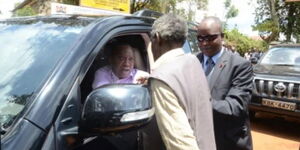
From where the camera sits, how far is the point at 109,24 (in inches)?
80.7

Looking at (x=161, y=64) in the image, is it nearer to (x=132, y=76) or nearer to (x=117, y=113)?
(x=117, y=113)

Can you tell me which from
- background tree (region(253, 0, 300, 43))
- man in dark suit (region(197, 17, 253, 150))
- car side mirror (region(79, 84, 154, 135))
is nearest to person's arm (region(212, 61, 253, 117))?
man in dark suit (region(197, 17, 253, 150))

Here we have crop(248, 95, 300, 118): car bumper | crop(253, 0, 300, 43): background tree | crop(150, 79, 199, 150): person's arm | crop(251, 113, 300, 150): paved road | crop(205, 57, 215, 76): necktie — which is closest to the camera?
crop(150, 79, 199, 150): person's arm

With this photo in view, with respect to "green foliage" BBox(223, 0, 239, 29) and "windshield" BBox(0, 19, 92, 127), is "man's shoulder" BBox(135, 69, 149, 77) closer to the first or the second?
"windshield" BBox(0, 19, 92, 127)

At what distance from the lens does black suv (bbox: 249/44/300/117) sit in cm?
670

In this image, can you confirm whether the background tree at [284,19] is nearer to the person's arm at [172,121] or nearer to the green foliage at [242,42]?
the green foliage at [242,42]

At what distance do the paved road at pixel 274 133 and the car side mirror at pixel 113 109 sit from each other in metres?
4.98

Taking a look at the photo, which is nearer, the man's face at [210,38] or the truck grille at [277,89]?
the man's face at [210,38]

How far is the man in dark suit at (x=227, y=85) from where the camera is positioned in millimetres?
2568

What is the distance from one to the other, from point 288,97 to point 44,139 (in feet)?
19.5

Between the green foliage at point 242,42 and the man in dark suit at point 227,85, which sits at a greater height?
the man in dark suit at point 227,85

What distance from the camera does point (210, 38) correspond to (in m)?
2.75

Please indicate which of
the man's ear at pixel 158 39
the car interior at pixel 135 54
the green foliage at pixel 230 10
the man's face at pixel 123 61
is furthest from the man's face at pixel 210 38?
the green foliage at pixel 230 10

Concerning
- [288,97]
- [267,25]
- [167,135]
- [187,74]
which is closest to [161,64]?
[187,74]
